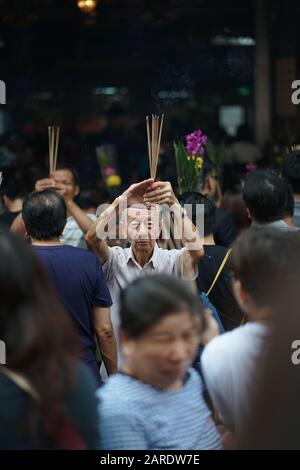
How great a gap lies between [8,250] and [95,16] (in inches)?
311

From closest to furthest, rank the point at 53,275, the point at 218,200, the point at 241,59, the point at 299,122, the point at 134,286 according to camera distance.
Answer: the point at 134,286 → the point at 53,275 → the point at 218,200 → the point at 299,122 → the point at 241,59

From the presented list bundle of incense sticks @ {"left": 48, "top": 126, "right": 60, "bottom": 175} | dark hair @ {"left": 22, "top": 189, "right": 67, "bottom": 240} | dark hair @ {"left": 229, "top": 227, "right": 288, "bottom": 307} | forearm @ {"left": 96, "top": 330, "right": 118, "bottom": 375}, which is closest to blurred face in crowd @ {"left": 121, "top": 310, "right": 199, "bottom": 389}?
dark hair @ {"left": 229, "top": 227, "right": 288, "bottom": 307}

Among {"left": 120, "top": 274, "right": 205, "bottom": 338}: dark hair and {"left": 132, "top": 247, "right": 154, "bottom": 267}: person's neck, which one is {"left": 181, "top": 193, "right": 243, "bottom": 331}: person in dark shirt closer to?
{"left": 132, "top": 247, "right": 154, "bottom": 267}: person's neck

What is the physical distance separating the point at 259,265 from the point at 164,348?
0.42 metres

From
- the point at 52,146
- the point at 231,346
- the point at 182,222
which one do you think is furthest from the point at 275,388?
the point at 52,146

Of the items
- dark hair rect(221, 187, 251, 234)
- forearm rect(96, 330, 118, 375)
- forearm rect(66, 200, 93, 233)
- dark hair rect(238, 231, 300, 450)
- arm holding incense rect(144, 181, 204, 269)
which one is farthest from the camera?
dark hair rect(221, 187, 251, 234)

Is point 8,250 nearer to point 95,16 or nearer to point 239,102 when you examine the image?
point 95,16

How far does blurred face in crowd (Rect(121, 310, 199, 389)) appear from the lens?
6.73 feet

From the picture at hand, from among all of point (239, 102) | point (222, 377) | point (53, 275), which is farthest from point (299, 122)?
point (222, 377)

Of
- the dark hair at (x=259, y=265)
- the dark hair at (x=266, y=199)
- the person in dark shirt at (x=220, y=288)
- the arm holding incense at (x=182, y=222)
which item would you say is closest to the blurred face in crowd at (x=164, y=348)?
the dark hair at (x=259, y=265)

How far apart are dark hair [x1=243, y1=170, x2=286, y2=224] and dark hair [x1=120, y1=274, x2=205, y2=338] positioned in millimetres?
1596

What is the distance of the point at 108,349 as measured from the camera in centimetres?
346

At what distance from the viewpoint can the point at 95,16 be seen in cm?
932

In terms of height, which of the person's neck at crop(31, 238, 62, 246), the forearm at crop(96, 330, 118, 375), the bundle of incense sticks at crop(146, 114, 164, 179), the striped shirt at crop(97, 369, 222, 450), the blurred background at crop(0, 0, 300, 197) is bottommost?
the forearm at crop(96, 330, 118, 375)
